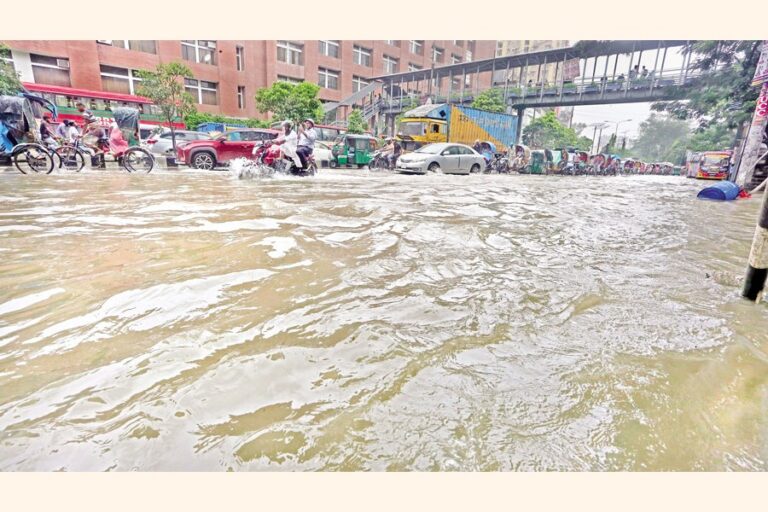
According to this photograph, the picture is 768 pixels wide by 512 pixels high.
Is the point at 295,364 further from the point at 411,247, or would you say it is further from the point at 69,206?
the point at 69,206

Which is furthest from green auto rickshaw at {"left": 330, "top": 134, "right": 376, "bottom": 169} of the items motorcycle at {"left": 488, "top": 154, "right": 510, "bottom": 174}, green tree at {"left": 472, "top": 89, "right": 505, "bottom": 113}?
green tree at {"left": 472, "top": 89, "right": 505, "bottom": 113}

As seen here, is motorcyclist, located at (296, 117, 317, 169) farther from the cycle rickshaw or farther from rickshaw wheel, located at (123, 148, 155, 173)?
the cycle rickshaw

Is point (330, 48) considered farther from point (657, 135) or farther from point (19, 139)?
point (657, 135)

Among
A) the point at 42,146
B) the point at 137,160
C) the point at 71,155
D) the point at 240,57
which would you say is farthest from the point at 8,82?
the point at 240,57

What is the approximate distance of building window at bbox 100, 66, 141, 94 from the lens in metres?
27.1

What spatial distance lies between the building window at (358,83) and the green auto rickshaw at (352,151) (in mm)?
24965

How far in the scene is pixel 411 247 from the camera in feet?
13.9

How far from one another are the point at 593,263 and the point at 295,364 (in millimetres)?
3187

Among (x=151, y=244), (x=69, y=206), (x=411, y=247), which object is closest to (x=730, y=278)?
(x=411, y=247)

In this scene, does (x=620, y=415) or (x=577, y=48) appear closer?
(x=620, y=415)

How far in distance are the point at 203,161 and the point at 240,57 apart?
2465 cm

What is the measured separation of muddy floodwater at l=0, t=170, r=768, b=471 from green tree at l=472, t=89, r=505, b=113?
32036 mm

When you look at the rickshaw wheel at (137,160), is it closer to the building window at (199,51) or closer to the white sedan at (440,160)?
the white sedan at (440,160)

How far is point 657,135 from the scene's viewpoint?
86250mm
